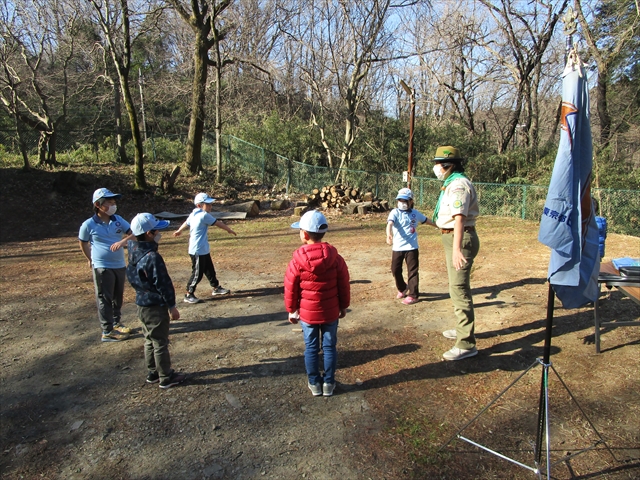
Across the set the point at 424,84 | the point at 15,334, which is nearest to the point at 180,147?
the point at 424,84

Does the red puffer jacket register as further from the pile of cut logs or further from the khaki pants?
the pile of cut logs

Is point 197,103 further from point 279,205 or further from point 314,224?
point 314,224

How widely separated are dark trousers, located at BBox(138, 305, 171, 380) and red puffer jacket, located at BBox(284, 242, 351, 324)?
1176 mm

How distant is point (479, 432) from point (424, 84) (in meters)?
27.3

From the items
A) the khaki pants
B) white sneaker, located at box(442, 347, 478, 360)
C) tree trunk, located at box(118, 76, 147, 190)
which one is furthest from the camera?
tree trunk, located at box(118, 76, 147, 190)

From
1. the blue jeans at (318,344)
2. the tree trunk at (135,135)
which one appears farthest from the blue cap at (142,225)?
the tree trunk at (135,135)

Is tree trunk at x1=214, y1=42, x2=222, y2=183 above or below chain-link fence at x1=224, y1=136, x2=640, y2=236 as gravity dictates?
above

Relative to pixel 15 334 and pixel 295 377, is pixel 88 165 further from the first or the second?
pixel 295 377

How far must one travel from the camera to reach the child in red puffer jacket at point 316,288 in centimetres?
351

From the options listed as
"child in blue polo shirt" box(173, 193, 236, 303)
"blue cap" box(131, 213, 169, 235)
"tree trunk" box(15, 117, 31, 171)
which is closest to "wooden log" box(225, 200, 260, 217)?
"tree trunk" box(15, 117, 31, 171)

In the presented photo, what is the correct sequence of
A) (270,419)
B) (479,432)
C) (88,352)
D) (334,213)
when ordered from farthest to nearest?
(334,213) → (88,352) → (270,419) → (479,432)

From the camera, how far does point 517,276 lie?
23.6ft

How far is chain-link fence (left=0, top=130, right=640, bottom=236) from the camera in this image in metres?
12.5

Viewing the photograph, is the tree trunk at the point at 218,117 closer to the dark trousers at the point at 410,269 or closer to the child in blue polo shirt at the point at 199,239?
the child in blue polo shirt at the point at 199,239
